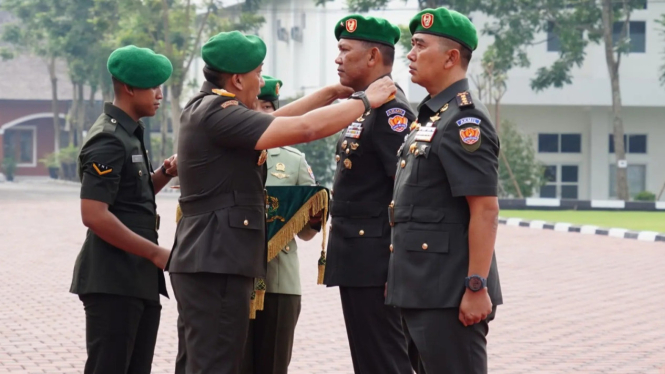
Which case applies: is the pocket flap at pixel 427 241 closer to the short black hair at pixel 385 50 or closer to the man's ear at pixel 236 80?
the man's ear at pixel 236 80

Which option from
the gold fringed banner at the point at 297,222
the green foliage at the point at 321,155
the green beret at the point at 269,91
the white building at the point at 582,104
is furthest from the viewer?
the white building at the point at 582,104

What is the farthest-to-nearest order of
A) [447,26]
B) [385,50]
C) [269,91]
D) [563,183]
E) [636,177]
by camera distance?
1. [563,183]
2. [636,177]
3. [269,91]
4. [385,50]
5. [447,26]

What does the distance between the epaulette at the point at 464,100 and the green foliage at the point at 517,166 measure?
28309mm

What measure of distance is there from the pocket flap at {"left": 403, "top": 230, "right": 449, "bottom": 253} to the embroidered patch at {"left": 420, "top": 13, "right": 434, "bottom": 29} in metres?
0.81

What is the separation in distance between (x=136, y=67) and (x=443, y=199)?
1530 millimetres

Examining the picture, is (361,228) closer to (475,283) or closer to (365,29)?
(365,29)

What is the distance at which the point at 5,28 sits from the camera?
193 ft

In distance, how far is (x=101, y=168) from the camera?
15.7 feet

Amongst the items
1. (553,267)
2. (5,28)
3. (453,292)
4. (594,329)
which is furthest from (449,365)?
(5,28)

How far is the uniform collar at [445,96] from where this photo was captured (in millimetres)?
4406

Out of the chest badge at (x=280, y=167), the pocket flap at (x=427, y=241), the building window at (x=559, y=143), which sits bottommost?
the pocket flap at (x=427, y=241)

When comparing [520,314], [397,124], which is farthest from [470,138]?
[520,314]

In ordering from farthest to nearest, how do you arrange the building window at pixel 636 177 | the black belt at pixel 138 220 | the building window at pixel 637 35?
1. the building window at pixel 636 177
2. the building window at pixel 637 35
3. the black belt at pixel 138 220

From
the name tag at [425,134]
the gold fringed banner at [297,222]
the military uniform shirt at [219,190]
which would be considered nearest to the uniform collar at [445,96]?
the name tag at [425,134]
